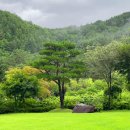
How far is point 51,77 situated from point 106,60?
20.3ft

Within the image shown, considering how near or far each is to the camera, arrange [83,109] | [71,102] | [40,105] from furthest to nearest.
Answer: [71,102] < [40,105] < [83,109]

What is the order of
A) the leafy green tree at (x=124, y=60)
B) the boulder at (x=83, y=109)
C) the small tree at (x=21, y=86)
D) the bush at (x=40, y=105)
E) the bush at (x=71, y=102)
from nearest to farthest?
the boulder at (x=83, y=109)
the leafy green tree at (x=124, y=60)
the small tree at (x=21, y=86)
the bush at (x=40, y=105)
the bush at (x=71, y=102)

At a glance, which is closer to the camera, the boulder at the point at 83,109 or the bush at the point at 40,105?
the boulder at the point at 83,109

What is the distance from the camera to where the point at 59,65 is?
40250mm

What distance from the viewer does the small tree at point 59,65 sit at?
38.5 metres

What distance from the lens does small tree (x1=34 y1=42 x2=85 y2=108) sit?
38531mm

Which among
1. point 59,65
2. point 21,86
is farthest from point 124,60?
point 21,86

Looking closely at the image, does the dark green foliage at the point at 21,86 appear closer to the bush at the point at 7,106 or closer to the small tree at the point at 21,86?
the small tree at the point at 21,86
